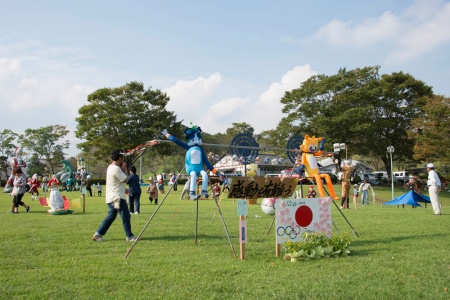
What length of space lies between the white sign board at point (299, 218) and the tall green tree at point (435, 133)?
108 feet

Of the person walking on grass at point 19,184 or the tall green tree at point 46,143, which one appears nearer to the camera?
the person walking on grass at point 19,184

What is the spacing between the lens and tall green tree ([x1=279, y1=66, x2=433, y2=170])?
138ft

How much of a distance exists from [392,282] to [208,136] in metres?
64.3

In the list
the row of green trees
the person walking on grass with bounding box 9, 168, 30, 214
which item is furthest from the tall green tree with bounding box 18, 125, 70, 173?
the person walking on grass with bounding box 9, 168, 30, 214

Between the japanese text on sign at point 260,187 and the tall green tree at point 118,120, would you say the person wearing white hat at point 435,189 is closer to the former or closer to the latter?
the japanese text on sign at point 260,187

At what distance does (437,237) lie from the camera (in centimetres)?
916

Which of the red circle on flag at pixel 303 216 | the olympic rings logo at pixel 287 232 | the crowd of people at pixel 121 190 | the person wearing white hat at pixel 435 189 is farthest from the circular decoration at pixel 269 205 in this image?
the person wearing white hat at pixel 435 189

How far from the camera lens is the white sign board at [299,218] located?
7422 mm

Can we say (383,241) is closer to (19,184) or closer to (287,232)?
(287,232)

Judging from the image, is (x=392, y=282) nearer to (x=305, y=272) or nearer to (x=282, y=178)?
(x=305, y=272)

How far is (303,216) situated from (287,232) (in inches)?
20.4

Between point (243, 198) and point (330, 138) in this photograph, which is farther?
point (330, 138)

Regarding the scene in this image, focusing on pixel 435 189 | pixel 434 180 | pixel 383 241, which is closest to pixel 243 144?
pixel 383 241

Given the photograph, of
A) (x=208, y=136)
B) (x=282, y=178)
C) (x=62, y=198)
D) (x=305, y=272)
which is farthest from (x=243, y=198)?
(x=208, y=136)
